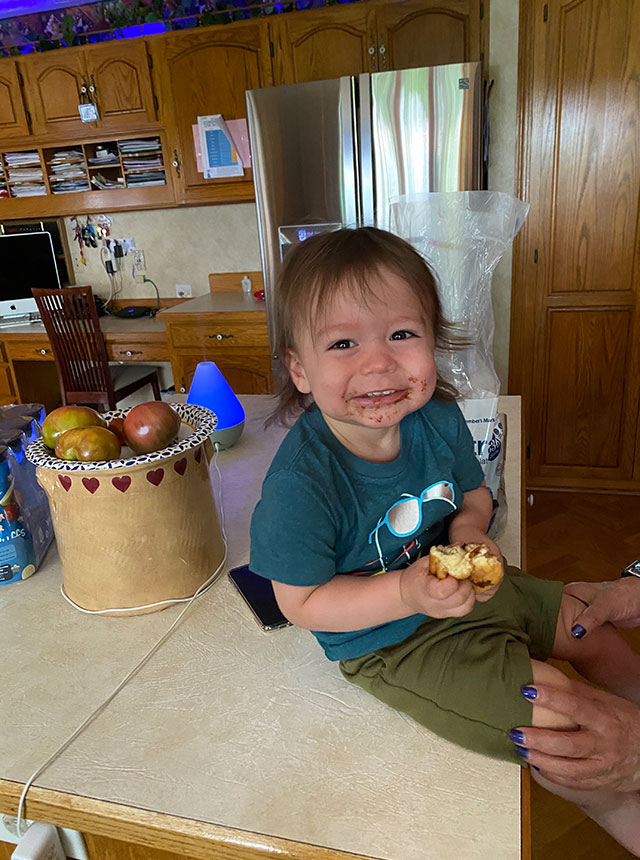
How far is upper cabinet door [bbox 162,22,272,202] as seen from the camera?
8.73 feet

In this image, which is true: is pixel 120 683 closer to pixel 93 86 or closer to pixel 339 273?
pixel 339 273

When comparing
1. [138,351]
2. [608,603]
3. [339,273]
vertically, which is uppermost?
[339,273]

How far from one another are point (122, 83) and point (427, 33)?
1.46 metres

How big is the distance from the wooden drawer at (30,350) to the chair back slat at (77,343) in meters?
0.22

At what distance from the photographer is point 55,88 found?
300cm

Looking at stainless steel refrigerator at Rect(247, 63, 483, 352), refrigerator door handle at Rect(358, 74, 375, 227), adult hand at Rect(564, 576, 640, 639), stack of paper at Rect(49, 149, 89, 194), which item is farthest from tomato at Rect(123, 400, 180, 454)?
stack of paper at Rect(49, 149, 89, 194)

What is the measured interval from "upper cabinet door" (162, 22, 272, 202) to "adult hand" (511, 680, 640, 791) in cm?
277

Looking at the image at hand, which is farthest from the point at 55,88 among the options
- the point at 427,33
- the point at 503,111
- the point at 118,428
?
the point at 118,428

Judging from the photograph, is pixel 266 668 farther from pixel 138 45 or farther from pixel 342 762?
pixel 138 45

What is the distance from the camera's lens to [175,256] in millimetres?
3447

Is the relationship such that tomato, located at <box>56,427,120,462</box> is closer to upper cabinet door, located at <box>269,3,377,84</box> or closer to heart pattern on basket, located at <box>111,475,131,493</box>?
heart pattern on basket, located at <box>111,475,131,493</box>

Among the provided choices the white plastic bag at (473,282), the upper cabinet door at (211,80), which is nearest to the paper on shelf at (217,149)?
the upper cabinet door at (211,80)

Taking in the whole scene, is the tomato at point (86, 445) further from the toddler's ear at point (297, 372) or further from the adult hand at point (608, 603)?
the adult hand at point (608, 603)

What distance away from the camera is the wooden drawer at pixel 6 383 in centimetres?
334
